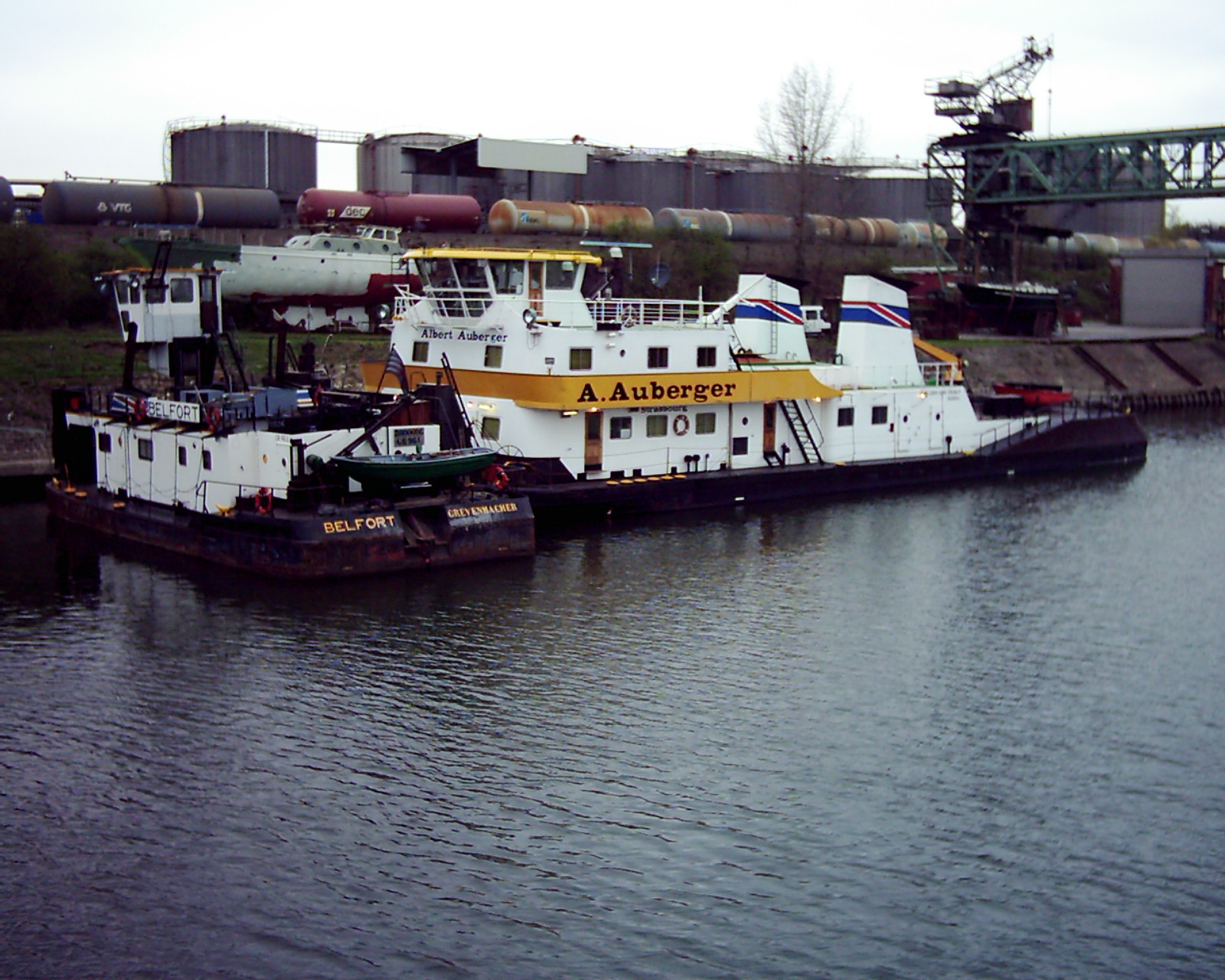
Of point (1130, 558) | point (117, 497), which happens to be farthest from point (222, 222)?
point (1130, 558)

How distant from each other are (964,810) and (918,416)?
1016 inches

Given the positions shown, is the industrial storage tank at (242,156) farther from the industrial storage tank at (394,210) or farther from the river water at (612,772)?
the river water at (612,772)

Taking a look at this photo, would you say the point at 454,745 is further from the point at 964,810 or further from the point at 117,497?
the point at 117,497

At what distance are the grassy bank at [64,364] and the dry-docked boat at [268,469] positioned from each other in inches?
125

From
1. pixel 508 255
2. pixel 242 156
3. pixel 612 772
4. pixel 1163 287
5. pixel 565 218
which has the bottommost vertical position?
pixel 612 772

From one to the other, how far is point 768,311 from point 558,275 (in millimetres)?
9292

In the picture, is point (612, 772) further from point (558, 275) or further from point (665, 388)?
point (558, 275)

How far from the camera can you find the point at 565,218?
62.8m

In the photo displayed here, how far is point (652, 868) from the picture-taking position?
1491 cm

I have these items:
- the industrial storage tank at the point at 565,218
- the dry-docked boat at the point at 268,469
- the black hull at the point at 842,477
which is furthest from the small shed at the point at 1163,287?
the dry-docked boat at the point at 268,469

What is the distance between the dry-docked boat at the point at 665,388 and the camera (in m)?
32.7

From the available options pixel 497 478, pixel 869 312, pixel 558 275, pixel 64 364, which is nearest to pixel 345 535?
pixel 497 478

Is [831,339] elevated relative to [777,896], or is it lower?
elevated

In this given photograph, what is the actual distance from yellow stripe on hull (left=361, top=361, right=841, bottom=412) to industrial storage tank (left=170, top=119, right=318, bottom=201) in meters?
35.4
